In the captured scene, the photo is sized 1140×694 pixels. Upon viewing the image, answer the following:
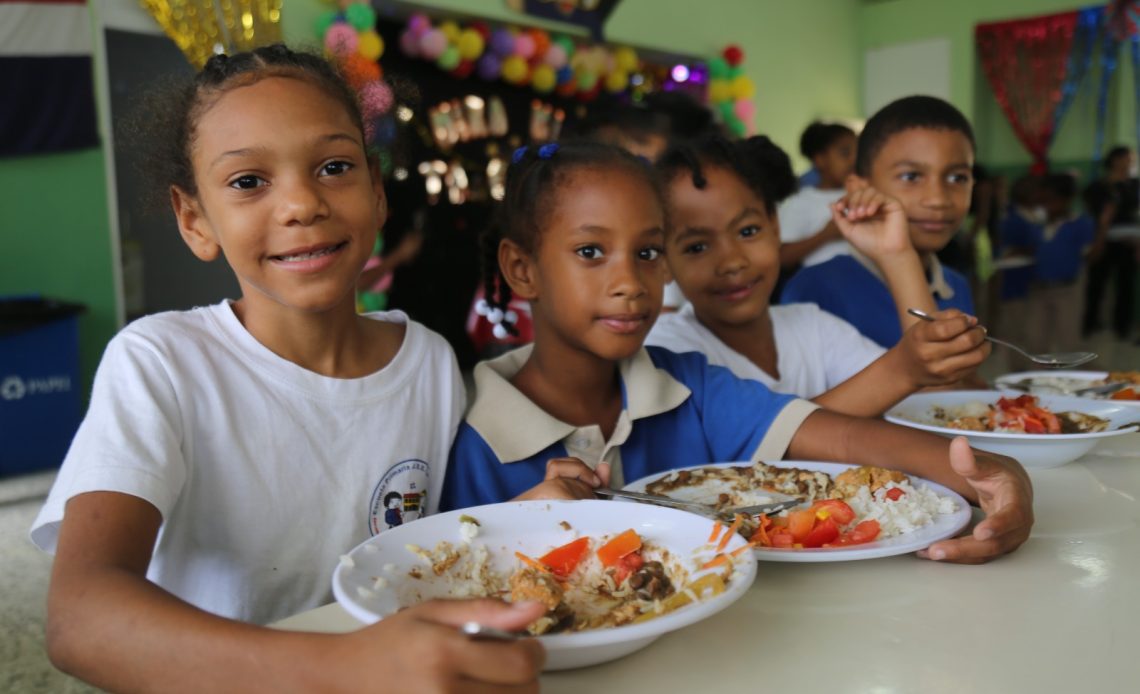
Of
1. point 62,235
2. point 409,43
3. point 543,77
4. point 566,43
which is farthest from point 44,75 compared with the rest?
point 566,43

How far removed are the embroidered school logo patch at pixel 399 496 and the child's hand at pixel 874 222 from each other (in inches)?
35.6

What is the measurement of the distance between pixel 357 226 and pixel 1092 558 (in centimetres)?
83

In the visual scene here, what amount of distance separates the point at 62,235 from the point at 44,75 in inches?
26.5

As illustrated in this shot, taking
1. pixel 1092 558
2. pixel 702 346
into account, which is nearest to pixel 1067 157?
pixel 702 346

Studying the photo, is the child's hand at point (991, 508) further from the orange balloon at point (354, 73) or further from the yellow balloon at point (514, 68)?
the yellow balloon at point (514, 68)

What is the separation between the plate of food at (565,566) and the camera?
63 centimetres

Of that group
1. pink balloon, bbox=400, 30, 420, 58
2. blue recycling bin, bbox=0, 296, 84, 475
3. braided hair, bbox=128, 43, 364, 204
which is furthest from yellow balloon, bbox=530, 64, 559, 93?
braided hair, bbox=128, 43, 364, 204

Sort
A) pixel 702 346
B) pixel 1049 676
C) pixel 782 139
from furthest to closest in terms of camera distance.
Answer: pixel 782 139 < pixel 702 346 < pixel 1049 676

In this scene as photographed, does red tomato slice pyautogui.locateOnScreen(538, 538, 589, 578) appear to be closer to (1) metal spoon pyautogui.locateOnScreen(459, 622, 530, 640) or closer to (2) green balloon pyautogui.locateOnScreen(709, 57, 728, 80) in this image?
(1) metal spoon pyautogui.locateOnScreen(459, 622, 530, 640)

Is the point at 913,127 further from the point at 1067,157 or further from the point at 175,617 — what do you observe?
the point at 1067,157

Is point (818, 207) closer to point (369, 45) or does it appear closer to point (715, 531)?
point (369, 45)

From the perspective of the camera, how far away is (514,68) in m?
5.20

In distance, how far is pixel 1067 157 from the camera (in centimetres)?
894

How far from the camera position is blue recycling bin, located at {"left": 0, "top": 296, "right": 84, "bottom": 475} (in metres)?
3.46
